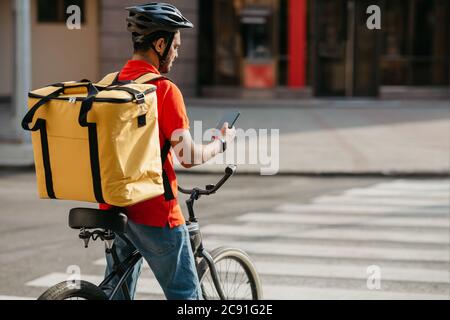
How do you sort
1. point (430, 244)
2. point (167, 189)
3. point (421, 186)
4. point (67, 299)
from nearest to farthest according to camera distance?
point (67, 299) < point (167, 189) < point (430, 244) < point (421, 186)

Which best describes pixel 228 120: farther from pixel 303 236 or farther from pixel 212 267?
pixel 303 236

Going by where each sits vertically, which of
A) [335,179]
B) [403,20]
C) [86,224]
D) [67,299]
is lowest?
[335,179]

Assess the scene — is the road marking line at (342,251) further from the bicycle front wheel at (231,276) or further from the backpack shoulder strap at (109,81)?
the backpack shoulder strap at (109,81)

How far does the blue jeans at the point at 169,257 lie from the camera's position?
3613 mm

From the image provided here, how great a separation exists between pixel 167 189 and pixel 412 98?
77.8ft

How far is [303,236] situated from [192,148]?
5.01m

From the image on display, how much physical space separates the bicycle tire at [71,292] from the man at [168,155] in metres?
0.27

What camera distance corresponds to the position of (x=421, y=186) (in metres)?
12.2

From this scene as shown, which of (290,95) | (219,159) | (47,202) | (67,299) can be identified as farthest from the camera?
(290,95)

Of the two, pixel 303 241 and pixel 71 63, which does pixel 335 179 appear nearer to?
pixel 303 241

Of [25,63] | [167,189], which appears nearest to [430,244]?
[167,189]

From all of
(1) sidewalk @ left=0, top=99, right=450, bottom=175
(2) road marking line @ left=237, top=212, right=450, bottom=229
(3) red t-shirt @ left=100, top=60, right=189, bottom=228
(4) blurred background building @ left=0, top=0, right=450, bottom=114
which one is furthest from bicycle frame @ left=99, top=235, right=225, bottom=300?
(4) blurred background building @ left=0, top=0, right=450, bottom=114

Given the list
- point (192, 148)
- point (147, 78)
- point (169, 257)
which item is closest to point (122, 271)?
point (169, 257)

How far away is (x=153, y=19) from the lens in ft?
11.6
